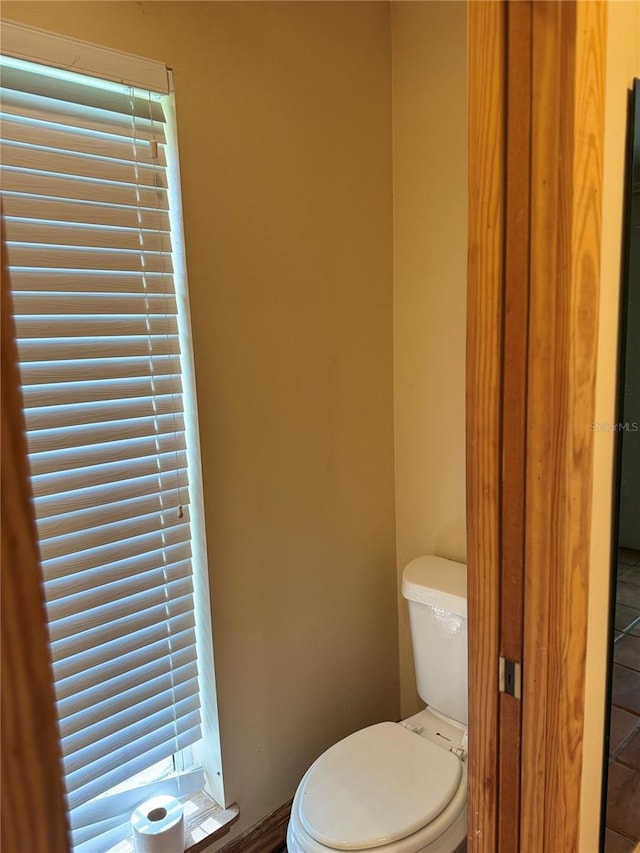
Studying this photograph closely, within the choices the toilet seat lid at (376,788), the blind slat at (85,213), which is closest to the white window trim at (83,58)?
the blind slat at (85,213)

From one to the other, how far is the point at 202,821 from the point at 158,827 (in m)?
0.20

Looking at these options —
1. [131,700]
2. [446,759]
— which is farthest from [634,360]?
[131,700]

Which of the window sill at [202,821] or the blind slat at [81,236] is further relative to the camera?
the window sill at [202,821]

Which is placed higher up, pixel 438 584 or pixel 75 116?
pixel 75 116

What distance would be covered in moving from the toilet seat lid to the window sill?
270 mm

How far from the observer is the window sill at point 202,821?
1.47 meters

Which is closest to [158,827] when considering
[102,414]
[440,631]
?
[440,631]

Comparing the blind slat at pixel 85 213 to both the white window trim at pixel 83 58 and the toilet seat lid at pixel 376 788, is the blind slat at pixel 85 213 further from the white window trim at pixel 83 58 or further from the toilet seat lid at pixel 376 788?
the toilet seat lid at pixel 376 788

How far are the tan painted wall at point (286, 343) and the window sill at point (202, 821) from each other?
0.06m

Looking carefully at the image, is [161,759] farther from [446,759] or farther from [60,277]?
[60,277]

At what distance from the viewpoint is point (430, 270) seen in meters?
1.81

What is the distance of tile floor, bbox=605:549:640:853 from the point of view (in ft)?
3.22

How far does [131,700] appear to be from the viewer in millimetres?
1411

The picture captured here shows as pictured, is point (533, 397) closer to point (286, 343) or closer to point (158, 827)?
point (286, 343)
